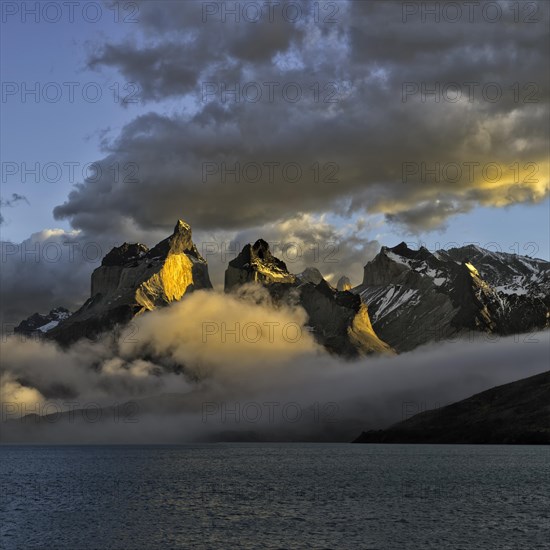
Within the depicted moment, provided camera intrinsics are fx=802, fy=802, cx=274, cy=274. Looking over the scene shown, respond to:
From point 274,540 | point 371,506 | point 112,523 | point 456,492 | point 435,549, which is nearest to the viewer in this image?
point 435,549

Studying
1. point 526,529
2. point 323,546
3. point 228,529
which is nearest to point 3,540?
point 228,529

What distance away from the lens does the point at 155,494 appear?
199375mm

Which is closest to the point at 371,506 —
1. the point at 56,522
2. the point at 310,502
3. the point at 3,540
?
the point at 310,502

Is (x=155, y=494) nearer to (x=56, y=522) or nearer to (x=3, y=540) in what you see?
(x=56, y=522)

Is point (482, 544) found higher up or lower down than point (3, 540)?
lower down

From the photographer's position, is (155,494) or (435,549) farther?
(155,494)

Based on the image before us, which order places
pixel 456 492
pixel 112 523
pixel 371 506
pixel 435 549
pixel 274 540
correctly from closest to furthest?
pixel 435 549, pixel 274 540, pixel 112 523, pixel 371 506, pixel 456 492

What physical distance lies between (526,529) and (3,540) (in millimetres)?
83151

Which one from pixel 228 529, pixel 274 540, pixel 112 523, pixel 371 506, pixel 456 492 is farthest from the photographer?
pixel 456 492

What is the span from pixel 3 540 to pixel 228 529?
35.8m

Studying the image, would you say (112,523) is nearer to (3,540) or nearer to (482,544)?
(3,540)

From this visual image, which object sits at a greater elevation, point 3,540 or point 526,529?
point 3,540

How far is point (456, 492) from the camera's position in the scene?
195500 millimetres

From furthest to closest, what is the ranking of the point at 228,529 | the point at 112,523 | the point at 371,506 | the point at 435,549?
→ the point at 371,506 → the point at 112,523 → the point at 228,529 → the point at 435,549
